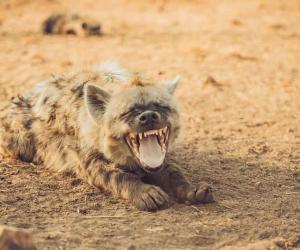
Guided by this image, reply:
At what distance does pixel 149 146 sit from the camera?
411 cm

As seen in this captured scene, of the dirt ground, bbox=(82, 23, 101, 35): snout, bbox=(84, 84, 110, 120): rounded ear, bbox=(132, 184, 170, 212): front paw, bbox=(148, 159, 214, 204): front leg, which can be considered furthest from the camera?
bbox=(82, 23, 101, 35): snout

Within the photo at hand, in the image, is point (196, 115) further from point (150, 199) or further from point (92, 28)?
point (92, 28)

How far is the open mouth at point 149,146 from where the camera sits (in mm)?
4059

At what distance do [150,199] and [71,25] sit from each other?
620 cm

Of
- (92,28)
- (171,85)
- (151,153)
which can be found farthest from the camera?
(92,28)

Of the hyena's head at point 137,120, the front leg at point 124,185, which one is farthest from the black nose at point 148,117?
the front leg at point 124,185

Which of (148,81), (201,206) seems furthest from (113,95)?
(201,206)

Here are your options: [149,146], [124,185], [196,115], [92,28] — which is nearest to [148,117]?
[149,146]

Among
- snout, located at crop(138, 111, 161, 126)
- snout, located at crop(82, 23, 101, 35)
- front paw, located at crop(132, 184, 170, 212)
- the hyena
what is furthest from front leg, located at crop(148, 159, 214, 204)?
snout, located at crop(82, 23, 101, 35)

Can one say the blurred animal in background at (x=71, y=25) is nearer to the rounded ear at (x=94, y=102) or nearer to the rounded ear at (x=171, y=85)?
the rounded ear at (x=171, y=85)

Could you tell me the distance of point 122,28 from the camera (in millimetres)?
10297

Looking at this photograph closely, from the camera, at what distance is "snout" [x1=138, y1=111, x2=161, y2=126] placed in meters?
3.98

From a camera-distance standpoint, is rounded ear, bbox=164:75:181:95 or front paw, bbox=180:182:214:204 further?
rounded ear, bbox=164:75:181:95

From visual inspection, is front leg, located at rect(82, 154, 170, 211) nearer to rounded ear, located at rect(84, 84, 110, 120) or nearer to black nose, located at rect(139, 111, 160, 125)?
rounded ear, located at rect(84, 84, 110, 120)
